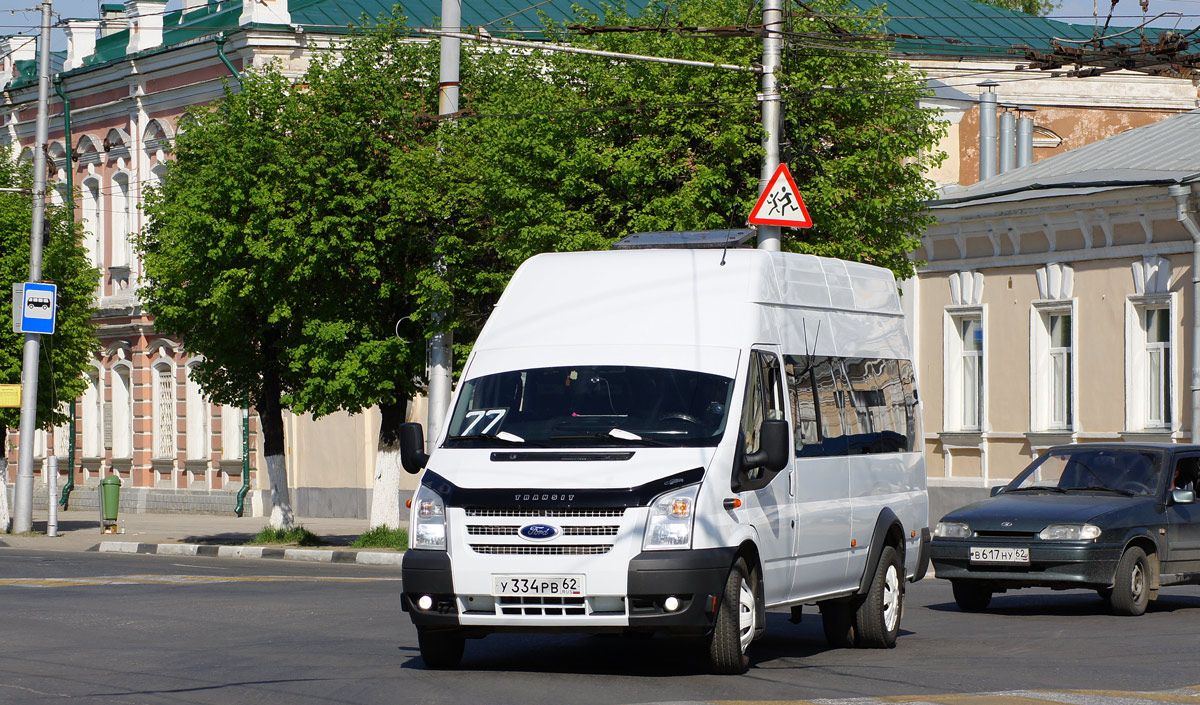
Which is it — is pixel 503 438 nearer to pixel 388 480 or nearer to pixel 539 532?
pixel 539 532

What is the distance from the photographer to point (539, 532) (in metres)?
10.5

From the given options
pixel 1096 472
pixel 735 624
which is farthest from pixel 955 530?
pixel 735 624

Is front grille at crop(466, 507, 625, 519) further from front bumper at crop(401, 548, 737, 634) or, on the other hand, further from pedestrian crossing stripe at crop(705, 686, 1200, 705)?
pedestrian crossing stripe at crop(705, 686, 1200, 705)

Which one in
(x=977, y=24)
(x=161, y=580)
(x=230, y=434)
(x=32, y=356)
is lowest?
(x=161, y=580)

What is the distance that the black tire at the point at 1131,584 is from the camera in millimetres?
15289

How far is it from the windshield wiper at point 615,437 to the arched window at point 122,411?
112 ft

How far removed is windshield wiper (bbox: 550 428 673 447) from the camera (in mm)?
10797

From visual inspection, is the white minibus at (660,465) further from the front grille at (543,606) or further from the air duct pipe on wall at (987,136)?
the air duct pipe on wall at (987,136)

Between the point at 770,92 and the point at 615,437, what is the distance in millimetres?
9990

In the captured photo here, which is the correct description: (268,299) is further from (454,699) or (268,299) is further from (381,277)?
(454,699)

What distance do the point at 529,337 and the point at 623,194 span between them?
10.8 m

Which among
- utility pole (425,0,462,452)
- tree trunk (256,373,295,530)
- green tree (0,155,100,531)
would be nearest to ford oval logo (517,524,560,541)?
utility pole (425,0,462,452)

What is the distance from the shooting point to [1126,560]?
50.3ft

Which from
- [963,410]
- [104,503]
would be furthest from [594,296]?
[104,503]
